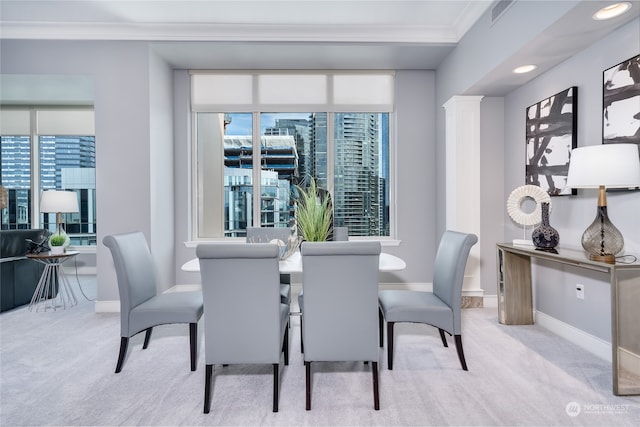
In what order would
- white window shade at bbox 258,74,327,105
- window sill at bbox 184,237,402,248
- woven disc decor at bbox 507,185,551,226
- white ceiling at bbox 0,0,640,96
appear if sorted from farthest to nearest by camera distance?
white window shade at bbox 258,74,327,105, window sill at bbox 184,237,402,248, white ceiling at bbox 0,0,640,96, woven disc decor at bbox 507,185,551,226

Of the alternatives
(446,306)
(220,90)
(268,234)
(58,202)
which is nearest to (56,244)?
(58,202)

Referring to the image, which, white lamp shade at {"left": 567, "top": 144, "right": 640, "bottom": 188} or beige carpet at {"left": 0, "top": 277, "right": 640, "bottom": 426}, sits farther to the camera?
white lamp shade at {"left": 567, "top": 144, "right": 640, "bottom": 188}

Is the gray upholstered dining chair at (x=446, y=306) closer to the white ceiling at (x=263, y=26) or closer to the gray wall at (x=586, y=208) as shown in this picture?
the gray wall at (x=586, y=208)

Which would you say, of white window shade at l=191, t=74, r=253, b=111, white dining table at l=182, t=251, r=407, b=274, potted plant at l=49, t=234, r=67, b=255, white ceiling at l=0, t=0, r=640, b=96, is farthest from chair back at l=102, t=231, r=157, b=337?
white window shade at l=191, t=74, r=253, b=111

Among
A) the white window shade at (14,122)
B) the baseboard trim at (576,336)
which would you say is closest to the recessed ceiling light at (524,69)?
the baseboard trim at (576,336)

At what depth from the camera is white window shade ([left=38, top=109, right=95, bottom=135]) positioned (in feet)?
17.3

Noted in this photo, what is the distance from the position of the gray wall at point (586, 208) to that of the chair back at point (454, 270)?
3.30ft

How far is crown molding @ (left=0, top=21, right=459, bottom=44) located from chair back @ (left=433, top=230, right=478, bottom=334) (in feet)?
7.47

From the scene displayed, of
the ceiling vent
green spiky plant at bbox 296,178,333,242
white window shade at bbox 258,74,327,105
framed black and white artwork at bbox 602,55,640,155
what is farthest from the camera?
white window shade at bbox 258,74,327,105

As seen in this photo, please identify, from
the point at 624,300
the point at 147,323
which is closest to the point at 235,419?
the point at 147,323

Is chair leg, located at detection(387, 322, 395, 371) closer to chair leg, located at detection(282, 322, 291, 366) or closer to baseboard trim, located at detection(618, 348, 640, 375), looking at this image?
chair leg, located at detection(282, 322, 291, 366)

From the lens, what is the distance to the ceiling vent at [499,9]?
261 cm

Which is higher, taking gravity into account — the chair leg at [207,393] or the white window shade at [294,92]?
the white window shade at [294,92]

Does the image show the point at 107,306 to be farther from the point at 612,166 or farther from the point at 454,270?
the point at 612,166
